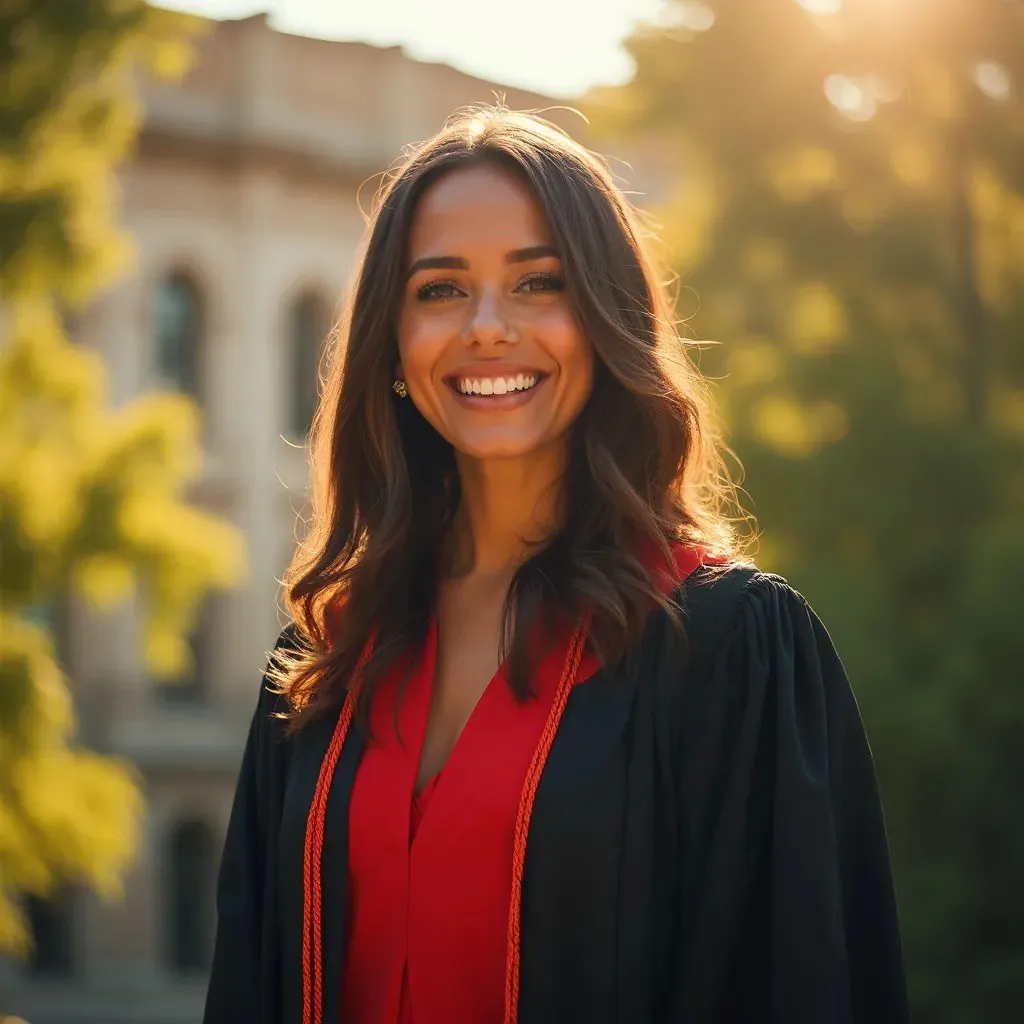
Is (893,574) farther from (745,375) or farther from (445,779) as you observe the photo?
(445,779)

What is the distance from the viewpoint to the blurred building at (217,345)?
18984 millimetres

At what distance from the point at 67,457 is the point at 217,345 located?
11048mm

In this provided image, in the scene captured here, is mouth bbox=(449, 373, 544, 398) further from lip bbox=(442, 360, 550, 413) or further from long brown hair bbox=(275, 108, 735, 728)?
long brown hair bbox=(275, 108, 735, 728)

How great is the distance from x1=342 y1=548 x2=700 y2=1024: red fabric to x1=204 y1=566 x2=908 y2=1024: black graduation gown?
58 mm

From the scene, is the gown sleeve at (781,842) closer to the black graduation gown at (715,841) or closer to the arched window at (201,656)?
the black graduation gown at (715,841)

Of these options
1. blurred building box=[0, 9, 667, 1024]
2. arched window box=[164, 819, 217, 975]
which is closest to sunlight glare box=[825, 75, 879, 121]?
blurred building box=[0, 9, 667, 1024]

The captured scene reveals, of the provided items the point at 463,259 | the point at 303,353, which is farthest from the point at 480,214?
the point at 303,353

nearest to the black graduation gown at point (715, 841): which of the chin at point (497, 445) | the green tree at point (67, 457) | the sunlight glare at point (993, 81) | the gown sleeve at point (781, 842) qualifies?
the gown sleeve at point (781, 842)

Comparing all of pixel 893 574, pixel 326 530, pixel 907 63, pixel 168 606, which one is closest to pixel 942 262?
pixel 907 63

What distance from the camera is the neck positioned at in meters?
2.82

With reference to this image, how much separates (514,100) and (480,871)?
19.1 meters

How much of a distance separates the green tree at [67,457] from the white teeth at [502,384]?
6525 mm

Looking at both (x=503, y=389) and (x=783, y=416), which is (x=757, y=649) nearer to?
(x=503, y=389)

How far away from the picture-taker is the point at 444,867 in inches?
96.8
